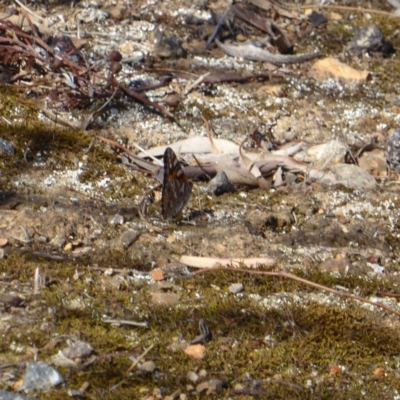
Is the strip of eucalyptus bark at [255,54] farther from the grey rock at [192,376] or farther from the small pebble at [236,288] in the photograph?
the grey rock at [192,376]

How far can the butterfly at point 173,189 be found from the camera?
143 inches

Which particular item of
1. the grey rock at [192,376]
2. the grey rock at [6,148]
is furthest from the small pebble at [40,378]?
the grey rock at [6,148]

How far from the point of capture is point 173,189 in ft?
12.2

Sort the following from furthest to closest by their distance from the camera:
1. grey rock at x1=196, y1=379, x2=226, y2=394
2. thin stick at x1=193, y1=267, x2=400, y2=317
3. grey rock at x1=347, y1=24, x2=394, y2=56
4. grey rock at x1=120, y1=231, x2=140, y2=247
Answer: grey rock at x1=347, y1=24, x2=394, y2=56 < grey rock at x1=120, y1=231, x2=140, y2=247 < thin stick at x1=193, y1=267, x2=400, y2=317 < grey rock at x1=196, y1=379, x2=226, y2=394

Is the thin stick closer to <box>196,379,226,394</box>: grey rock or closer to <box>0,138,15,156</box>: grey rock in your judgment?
<box>196,379,226,394</box>: grey rock

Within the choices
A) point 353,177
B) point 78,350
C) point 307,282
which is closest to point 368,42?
point 353,177

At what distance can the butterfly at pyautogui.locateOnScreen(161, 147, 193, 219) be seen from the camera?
143 inches

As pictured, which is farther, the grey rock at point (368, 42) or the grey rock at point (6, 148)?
the grey rock at point (368, 42)

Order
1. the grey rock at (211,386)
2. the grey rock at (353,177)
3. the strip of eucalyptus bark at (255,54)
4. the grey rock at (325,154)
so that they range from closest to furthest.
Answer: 1. the grey rock at (211,386)
2. the grey rock at (353,177)
3. the grey rock at (325,154)
4. the strip of eucalyptus bark at (255,54)

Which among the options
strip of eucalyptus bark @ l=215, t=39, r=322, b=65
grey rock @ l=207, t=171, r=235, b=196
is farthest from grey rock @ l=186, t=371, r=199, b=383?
strip of eucalyptus bark @ l=215, t=39, r=322, b=65

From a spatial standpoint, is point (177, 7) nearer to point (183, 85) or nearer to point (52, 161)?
point (183, 85)

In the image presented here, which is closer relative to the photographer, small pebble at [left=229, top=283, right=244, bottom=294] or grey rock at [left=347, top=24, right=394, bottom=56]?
small pebble at [left=229, top=283, right=244, bottom=294]

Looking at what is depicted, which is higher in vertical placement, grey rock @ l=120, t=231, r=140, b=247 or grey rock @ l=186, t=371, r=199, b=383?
grey rock @ l=120, t=231, r=140, b=247

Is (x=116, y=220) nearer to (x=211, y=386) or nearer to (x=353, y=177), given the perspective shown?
(x=211, y=386)
